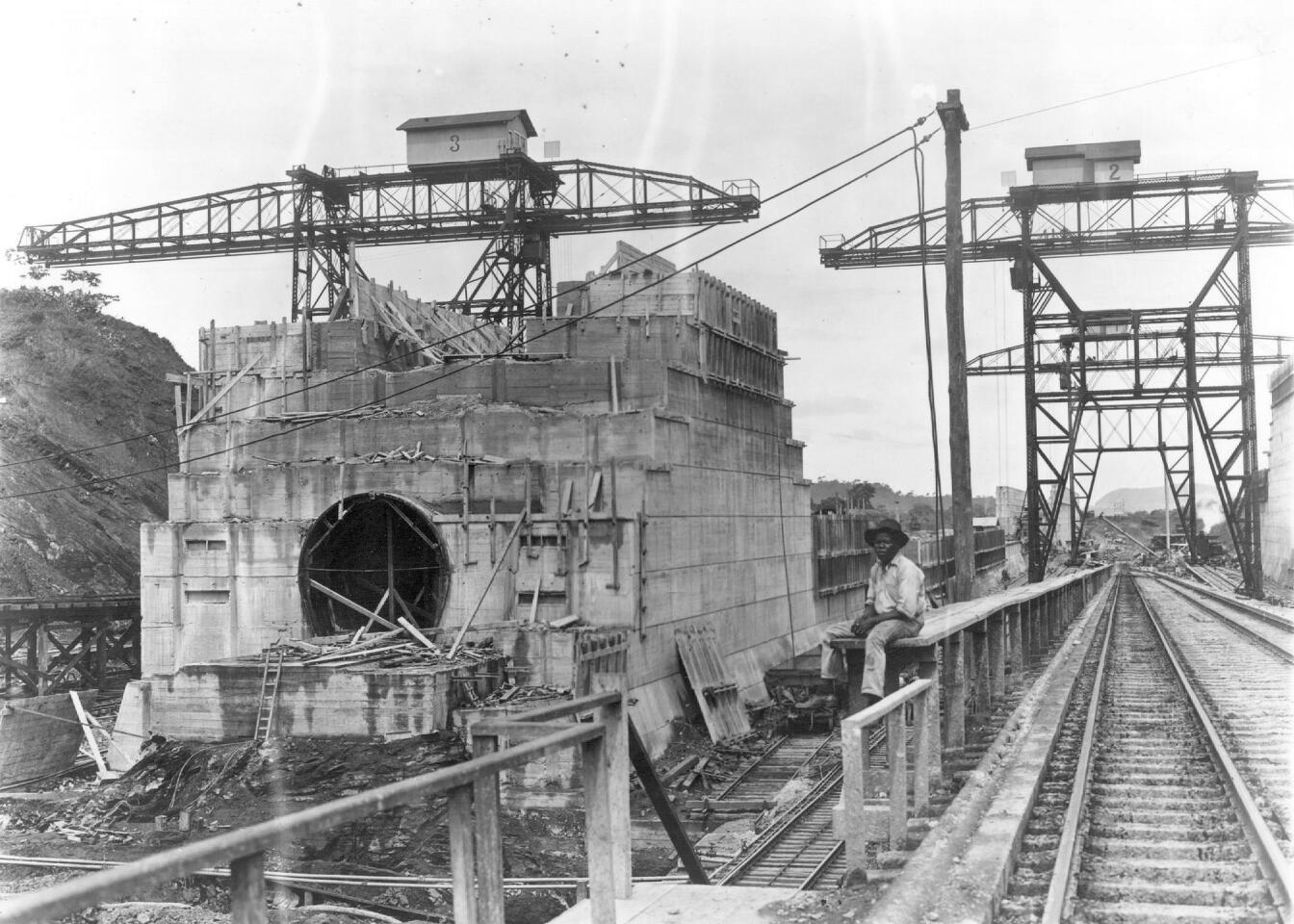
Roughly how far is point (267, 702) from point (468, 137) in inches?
1168

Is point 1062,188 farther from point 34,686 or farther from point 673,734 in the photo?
point 34,686

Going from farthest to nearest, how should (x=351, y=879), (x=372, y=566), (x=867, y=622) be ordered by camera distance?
(x=372, y=566), (x=351, y=879), (x=867, y=622)

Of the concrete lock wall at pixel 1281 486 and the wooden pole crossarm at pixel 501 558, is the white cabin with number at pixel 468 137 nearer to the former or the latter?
the wooden pole crossarm at pixel 501 558

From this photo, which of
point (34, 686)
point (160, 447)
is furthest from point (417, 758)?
point (160, 447)

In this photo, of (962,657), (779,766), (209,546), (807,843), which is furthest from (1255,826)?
(209,546)

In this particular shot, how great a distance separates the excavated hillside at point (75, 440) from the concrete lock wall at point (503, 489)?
39.6 ft

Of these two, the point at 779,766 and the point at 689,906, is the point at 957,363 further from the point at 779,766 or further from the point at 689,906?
the point at 689,906

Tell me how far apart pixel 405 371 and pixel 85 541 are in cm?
2428

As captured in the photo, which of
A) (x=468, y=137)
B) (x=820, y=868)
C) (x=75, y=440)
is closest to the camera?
(x=820, y=868)

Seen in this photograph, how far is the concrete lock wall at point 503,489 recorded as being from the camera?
24.3 m

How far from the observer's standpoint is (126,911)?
1515 centimetres

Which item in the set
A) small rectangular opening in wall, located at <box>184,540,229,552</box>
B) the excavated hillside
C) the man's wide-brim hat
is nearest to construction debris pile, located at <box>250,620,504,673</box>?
small rectangular opening in wall, located at <box>184,540,229,552</box>

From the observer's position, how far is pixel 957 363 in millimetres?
16906

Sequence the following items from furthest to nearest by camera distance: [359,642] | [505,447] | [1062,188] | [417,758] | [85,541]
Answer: [85,541] → [1062,188] → [505,447] → [359,642] → [417,758]
